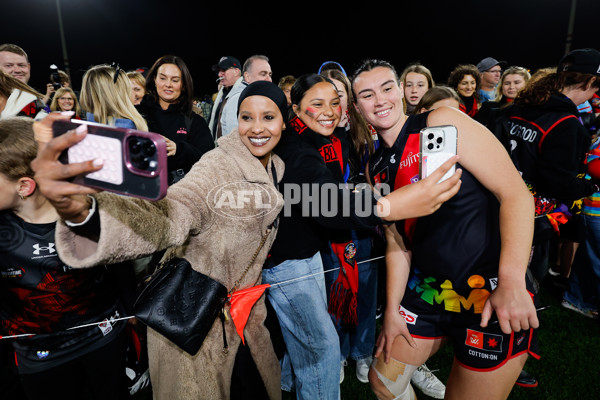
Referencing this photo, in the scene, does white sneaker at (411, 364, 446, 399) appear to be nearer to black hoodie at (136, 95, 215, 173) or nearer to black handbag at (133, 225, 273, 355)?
black handbag at (133, 225, 273, 355)

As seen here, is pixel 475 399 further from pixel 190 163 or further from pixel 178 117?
pixel 178 117

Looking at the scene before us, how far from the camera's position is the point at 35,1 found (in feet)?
54.0

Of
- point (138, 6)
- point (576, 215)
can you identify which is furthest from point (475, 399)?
point (138, 6)

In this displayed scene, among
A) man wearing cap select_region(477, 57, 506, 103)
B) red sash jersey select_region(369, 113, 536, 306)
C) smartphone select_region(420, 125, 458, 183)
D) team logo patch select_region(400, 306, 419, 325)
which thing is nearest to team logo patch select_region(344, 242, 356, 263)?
team logo patch select_region(400, 306, 419, 325)

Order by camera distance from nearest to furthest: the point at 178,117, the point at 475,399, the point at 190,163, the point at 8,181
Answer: the point at 8,181, the point at 475,399, the point at 190,163, the point at 178,117

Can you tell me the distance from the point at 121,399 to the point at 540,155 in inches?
131

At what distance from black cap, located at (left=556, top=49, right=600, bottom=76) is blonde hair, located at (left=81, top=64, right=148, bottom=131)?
11.9ft

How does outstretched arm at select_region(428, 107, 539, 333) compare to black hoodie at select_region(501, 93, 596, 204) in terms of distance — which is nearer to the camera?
outstretched arm at select_region(428, 107, 539, 333)

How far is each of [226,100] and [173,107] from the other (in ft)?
3.28

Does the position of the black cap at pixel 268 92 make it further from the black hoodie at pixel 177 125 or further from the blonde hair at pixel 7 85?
the blonde hair at pixel 7 85

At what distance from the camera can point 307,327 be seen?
2049 mm

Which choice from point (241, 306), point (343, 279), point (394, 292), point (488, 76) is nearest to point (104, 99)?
point (241, 306)

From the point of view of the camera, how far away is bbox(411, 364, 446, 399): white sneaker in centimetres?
258

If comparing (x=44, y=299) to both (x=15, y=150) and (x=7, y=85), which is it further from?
(x=7, y=85)
